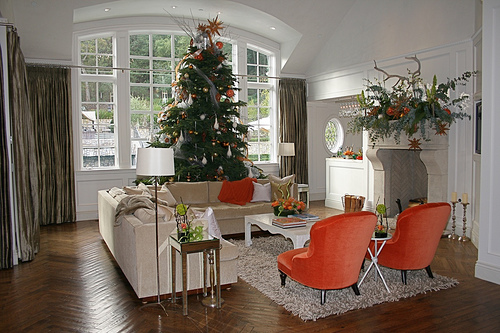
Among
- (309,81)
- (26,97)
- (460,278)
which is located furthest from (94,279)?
(309,81)

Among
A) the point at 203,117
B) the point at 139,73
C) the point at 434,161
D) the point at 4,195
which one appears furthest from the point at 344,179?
the point at 4,195

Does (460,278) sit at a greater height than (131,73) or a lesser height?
lesser

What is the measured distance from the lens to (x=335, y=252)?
4.00 m

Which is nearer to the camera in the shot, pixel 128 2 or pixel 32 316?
pixel 32 316

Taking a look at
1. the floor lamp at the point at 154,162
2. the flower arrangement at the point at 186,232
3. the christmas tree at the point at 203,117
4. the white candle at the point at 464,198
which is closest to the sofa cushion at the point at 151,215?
the floor lamp at the point at 154,162

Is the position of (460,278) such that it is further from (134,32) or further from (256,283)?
(134,32)

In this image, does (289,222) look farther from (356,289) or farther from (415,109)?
(415,109)

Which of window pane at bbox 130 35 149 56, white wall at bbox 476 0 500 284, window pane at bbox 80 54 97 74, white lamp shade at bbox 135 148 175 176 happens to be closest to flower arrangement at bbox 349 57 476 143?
white wall at bbox 476 0 500 284

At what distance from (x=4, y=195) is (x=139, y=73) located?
189 inches

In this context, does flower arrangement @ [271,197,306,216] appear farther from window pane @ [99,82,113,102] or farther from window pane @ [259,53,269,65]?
window pane @ [259,53,269,65]

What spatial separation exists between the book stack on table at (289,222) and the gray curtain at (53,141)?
4.86 metres

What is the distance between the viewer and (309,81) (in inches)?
431

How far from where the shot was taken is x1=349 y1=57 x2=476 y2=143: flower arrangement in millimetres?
6840

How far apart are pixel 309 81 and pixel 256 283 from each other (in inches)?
281
